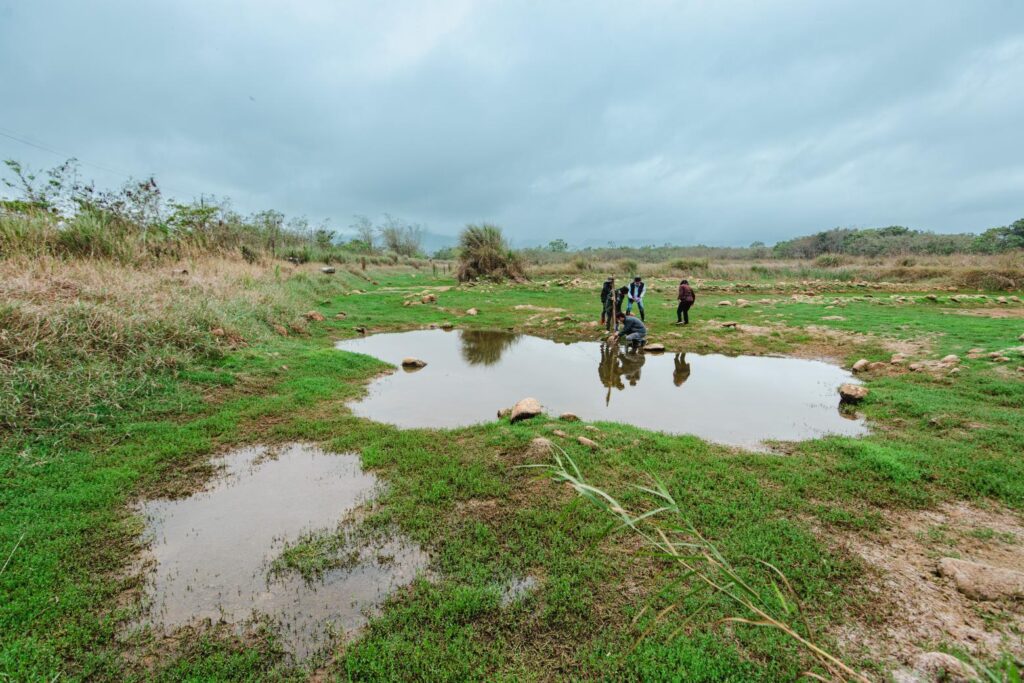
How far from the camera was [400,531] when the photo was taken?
381 cm

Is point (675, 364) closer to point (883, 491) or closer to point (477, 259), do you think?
point (883, 491)

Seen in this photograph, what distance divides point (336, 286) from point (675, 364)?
53.2 ft

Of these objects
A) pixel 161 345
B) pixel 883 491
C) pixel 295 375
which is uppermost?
pixel 161 345

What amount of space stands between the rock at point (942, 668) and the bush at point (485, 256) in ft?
79.5

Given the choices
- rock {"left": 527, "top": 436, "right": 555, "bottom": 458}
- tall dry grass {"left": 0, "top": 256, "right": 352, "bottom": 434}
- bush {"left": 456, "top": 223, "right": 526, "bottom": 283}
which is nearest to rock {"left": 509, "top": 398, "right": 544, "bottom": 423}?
rock {"left": 527, "top": 436, "right": 555, "bottom": 458}

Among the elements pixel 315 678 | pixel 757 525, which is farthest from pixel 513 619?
pixel 757 525

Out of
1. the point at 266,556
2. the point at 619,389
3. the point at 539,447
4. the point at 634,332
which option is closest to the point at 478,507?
the point at 539,447

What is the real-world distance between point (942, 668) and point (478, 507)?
3165mm

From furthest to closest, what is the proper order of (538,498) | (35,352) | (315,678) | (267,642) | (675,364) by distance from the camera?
1. (675,364)
2. (35,352)
3. (538,498)
4. (267,642)
5. (315,678)

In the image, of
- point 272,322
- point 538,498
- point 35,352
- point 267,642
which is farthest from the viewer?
point 272,322

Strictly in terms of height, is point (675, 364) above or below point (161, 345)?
below

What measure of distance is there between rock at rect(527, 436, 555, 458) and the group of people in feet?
21.9

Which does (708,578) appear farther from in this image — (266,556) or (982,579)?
(266,556)

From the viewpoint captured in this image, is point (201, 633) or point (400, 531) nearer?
point (201, 633)
